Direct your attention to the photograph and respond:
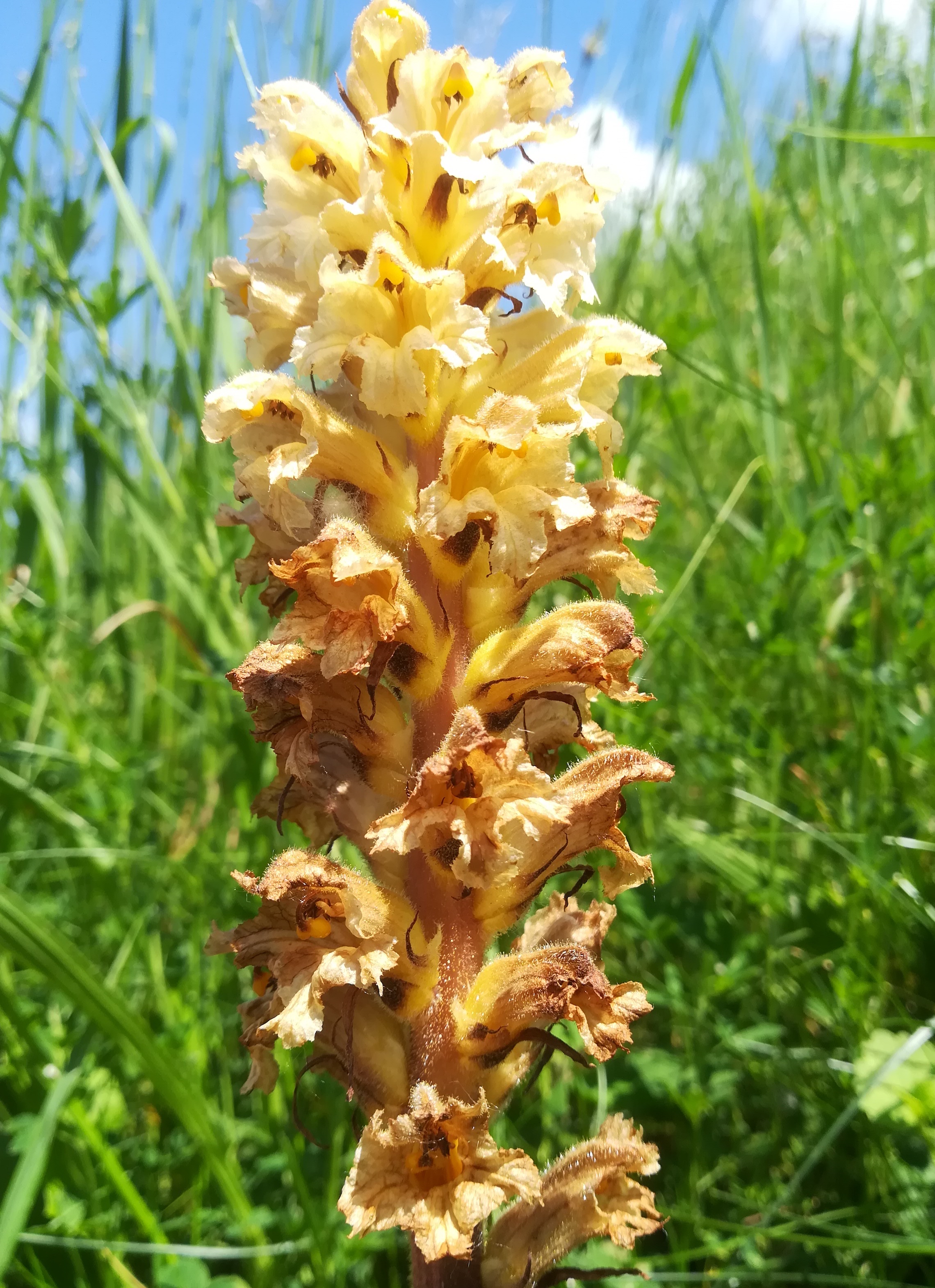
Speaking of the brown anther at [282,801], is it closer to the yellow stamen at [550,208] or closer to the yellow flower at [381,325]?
the yellow flower at [381,325]

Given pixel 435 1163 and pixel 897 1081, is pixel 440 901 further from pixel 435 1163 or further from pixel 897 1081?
pixel 897 1081

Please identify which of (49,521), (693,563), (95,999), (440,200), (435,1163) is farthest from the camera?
(49,521)

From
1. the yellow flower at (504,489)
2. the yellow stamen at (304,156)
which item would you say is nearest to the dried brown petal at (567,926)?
the yellow flower at (504,489)

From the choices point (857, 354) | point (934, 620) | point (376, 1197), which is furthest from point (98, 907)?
point (857, 354)

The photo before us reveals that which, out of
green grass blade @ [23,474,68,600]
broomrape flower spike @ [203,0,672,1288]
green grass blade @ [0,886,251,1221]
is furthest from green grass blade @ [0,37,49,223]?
green grass blade @ [0,886,251,1221]

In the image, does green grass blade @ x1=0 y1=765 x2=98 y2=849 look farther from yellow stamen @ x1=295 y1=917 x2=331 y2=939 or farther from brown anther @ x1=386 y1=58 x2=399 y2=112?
brown anther @ x1=386 y1=58 x2=399 y2=112

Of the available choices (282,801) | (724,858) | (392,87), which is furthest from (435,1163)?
(392,87)
